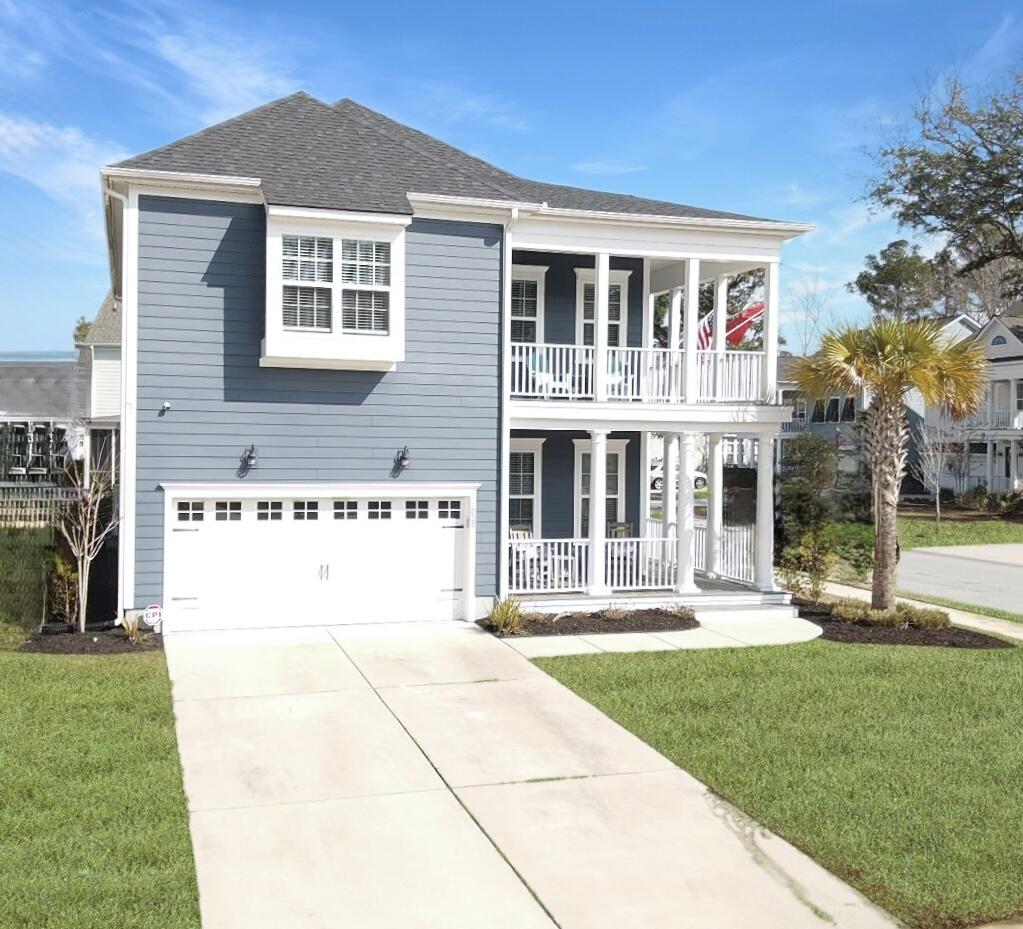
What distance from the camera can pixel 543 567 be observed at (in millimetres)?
15750

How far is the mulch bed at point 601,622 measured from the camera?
46.7ft

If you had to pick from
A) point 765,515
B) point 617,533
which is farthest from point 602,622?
point 765,515

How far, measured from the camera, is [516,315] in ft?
55.2

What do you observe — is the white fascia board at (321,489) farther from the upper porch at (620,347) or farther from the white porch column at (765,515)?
the white porch column at (765,515)

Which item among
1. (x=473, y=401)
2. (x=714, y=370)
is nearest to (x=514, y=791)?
(x=473, y=401)

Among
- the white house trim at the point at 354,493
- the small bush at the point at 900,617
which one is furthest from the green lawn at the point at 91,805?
the small bush at the point at 900,617

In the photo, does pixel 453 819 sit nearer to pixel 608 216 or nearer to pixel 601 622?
pixel 601 622

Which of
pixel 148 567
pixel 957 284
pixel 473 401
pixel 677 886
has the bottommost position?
pixel 677 886

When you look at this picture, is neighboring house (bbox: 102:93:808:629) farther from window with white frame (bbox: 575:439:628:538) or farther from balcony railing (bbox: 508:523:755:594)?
window with white frame (bbox: 575:439:628:538)

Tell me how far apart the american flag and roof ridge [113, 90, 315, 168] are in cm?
774

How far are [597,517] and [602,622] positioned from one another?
1633mm

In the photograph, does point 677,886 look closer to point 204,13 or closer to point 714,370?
point 714,370

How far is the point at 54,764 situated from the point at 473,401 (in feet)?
26.9

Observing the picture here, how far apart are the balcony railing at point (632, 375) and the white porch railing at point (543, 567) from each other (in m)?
2.34
